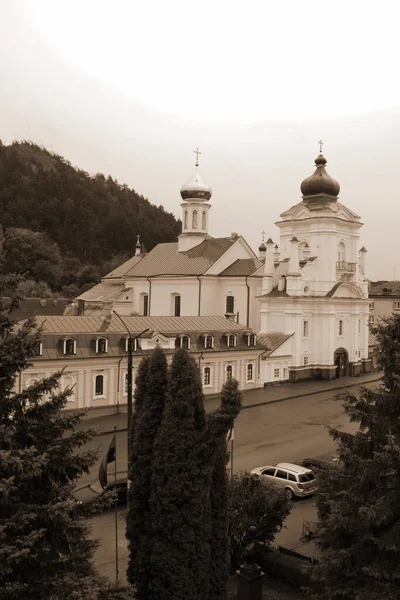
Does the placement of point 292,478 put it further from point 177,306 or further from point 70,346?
point 177,306

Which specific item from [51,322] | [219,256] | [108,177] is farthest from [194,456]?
[108,177]

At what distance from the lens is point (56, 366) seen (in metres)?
27.8

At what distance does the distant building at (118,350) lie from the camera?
28.2 meters

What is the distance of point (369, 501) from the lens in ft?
31.8

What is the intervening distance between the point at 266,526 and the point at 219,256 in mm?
35117

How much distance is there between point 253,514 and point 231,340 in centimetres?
2201

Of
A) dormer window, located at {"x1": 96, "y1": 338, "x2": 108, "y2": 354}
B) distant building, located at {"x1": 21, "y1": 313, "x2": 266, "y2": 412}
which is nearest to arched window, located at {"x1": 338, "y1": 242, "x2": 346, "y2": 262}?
distant building, located at {"x1": 21, "y1": 313, "x2": 266, "y2": 412}

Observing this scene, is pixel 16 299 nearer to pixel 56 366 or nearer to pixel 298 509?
pixel 298 509

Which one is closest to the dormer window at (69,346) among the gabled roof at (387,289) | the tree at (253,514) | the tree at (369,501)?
the tree at (253,514)

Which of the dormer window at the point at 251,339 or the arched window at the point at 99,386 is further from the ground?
the dormer window at the point at 251,339

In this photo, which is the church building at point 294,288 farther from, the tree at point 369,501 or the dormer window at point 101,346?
the tree at point 369,501

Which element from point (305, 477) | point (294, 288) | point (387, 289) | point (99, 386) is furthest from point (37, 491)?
point (387, 289)

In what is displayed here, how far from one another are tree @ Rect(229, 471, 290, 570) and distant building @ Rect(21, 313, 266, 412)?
1395 centimetres

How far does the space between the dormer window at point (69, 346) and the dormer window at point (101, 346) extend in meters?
1.26
